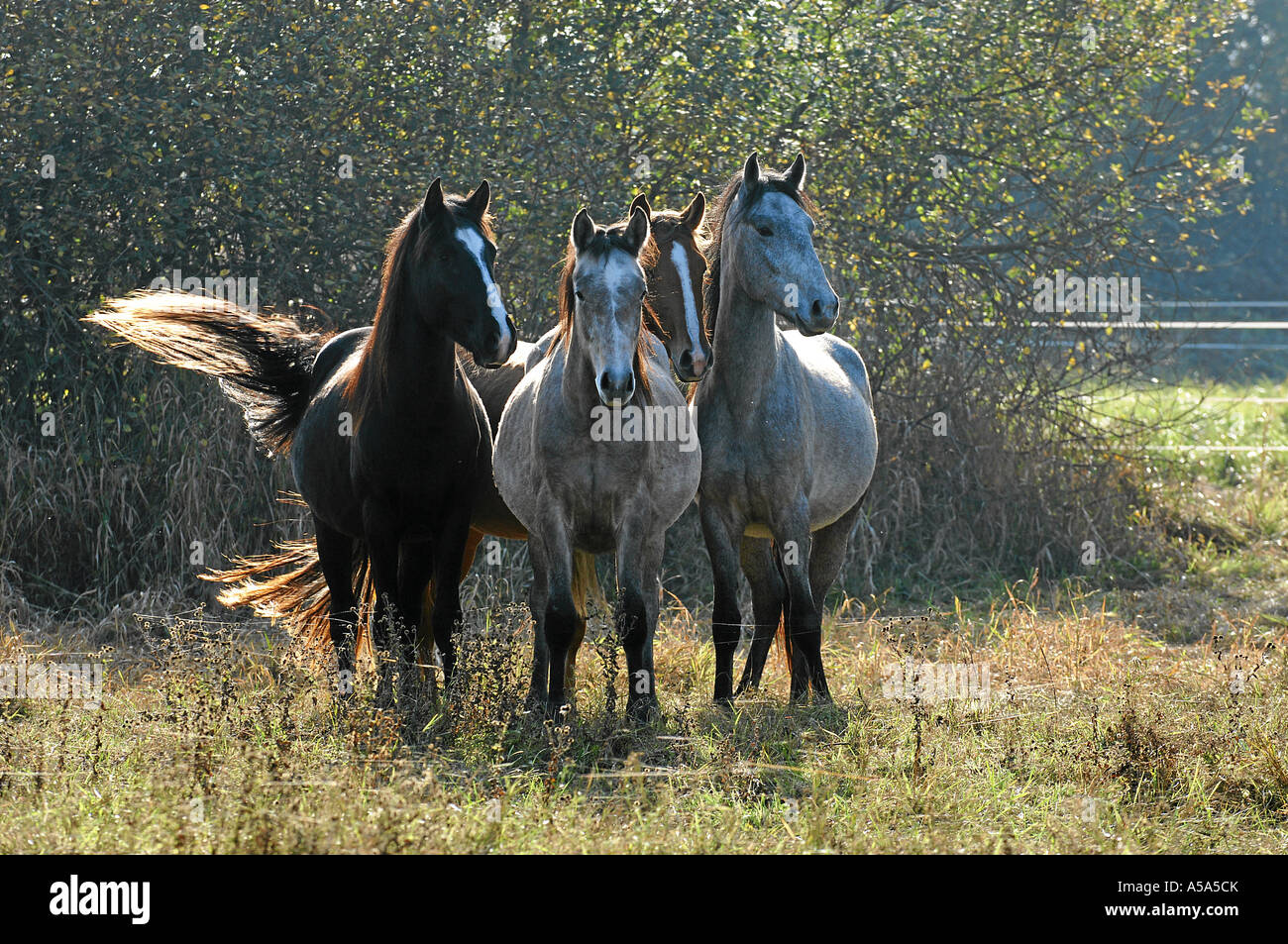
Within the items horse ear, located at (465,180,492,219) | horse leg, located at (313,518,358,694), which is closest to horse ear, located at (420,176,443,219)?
horse ear, located at (465,180,492,219)

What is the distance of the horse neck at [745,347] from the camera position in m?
5.88

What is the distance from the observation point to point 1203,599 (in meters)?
8.45

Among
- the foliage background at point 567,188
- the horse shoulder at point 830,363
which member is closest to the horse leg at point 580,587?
the horse shoulder at point 830,363

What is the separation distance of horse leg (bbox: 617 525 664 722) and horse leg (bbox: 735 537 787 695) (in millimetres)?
857

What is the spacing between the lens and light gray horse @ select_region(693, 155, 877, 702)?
226 inches

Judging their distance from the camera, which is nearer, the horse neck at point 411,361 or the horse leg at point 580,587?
the horse neck at point 411,361

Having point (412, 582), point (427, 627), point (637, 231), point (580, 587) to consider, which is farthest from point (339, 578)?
point (637, 231)

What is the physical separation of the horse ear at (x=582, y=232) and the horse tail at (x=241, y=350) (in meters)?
2.03

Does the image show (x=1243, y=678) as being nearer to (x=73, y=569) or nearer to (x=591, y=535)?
(x=591, y=535)

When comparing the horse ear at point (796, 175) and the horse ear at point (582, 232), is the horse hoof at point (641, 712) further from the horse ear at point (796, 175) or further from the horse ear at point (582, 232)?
the horse ear at point (796, 175)

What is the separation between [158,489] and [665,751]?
4.39 metres

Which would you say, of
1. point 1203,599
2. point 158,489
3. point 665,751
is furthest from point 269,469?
point 1203,599

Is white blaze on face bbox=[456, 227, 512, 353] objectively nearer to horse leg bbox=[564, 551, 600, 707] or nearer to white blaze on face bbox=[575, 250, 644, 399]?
white blaze on face bbox=[575, 250, 644, 399]

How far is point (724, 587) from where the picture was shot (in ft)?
19.2
